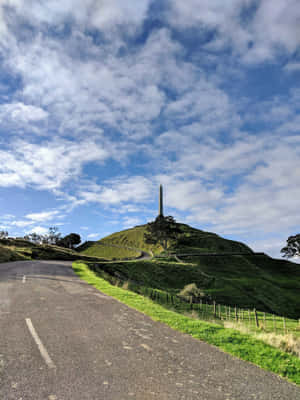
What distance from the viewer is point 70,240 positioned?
12488 centimetres

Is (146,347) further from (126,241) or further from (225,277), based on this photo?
(126,241)

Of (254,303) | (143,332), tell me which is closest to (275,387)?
(143,332)

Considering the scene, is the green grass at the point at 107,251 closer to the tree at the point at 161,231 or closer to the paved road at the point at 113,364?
the tree at the point at 161,231

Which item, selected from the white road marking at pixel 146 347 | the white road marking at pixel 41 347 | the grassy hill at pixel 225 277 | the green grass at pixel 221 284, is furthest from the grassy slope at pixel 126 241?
the white road marking at pixel 146 347

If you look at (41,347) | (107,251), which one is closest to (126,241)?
(107,251)


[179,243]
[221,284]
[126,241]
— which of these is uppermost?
[126,241]

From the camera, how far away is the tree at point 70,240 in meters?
125

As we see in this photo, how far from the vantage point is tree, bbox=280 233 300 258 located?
89500mm

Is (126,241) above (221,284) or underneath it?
above

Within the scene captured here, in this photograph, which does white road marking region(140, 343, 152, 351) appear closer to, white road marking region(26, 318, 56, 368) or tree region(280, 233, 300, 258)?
white road marking region(26, 318, 56, 368)

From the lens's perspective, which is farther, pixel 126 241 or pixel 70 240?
pixel 70 240

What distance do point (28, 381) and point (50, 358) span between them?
1.06m

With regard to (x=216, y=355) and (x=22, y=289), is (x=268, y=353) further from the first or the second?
(x=22, y=289)

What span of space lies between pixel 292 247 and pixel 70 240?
91161mm
